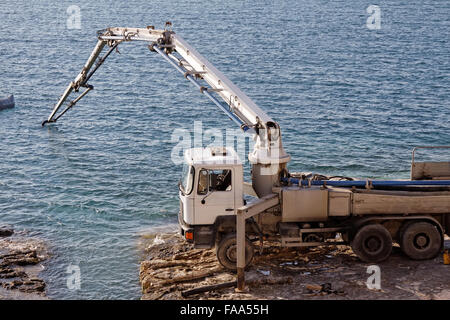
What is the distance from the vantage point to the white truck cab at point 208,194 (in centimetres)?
2056

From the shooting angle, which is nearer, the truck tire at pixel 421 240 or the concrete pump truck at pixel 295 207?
the concrete pump truck at pixel 295 207

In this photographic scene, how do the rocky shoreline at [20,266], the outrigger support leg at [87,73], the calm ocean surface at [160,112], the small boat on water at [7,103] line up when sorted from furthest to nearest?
the small boat on water at [7,103]
the outrigger support leg at [87,73]
the calm ocean surface at [160,112]
the rocky shoreline at [20,266]

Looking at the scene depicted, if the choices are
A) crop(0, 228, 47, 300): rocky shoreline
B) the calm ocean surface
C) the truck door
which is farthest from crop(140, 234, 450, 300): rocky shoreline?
crop(0, 228, 47, 300): rocky shoreline

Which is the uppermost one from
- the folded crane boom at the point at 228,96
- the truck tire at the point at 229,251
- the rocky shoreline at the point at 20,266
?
the folded crane boom at the point at 228,96

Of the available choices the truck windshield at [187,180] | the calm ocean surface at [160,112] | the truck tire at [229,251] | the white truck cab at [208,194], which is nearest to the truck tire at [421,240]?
the truck tire at [229,251]

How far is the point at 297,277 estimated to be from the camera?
20.4 metres

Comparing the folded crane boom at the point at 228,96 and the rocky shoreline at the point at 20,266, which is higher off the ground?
the folded crane boom at the point at 228,96

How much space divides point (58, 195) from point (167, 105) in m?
19.9

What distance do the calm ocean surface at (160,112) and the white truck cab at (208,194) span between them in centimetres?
357

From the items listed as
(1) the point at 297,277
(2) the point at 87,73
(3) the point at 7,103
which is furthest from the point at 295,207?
(3) the point at 7,103

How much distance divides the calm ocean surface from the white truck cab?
141 inches

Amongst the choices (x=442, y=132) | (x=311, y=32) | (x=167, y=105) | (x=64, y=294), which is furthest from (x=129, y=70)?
(x=64, y=294)

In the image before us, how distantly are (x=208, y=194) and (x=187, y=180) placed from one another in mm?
844

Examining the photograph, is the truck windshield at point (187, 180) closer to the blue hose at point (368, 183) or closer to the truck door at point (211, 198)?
the truck door at point (211, 198)
